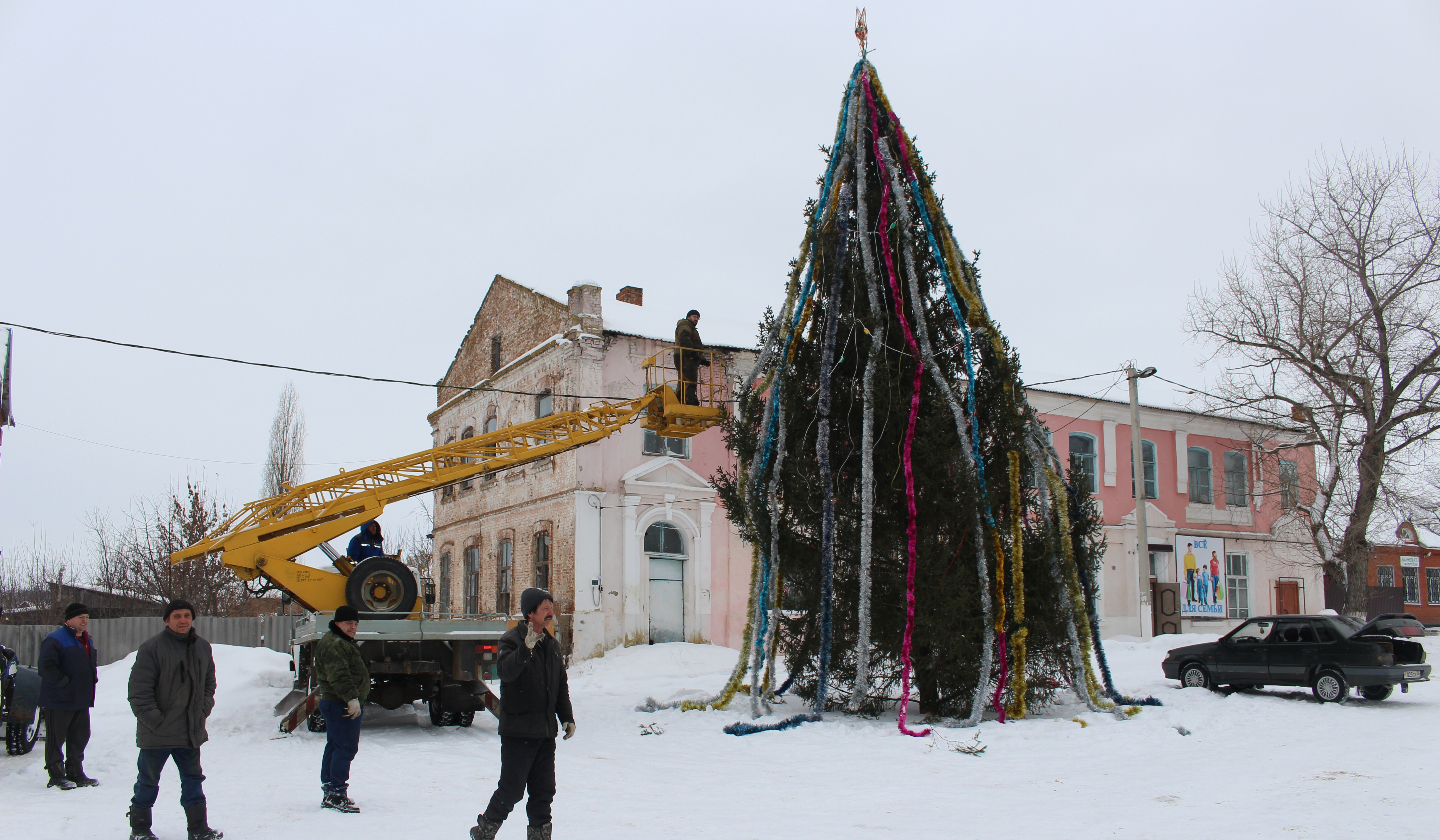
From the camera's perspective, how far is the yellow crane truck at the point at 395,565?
1226cm

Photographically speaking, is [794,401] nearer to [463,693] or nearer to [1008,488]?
[1008,488]

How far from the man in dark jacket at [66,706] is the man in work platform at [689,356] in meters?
8.81

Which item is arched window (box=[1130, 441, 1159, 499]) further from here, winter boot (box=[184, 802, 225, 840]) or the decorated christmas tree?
winter boot (box=[184, 802, 225, 840])

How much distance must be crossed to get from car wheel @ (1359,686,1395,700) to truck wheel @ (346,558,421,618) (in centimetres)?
1320

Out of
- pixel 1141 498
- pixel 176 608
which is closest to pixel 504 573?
pixel 1141 498

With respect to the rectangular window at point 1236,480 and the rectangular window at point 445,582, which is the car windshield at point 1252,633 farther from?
the rectangular window at point 445,582

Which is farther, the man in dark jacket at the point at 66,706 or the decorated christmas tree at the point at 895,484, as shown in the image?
the decorated christmas tree at the point at 895,484

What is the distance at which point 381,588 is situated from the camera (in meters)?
13.6

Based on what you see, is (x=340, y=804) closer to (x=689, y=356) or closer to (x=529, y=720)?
(x=529, y=720)

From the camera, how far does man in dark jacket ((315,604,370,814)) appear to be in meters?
7.75

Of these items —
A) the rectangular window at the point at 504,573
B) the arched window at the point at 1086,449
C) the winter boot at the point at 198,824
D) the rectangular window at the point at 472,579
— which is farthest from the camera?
the arched window at the point at 1086,449

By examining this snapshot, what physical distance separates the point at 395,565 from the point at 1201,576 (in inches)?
991

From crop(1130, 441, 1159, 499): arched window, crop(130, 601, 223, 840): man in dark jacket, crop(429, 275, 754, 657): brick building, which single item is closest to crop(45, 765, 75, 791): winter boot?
crop(130, 601, 223, 840): man in dark jacket

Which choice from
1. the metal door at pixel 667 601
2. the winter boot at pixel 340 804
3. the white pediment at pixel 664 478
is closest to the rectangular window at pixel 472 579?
the metal door at pixel 667 601
